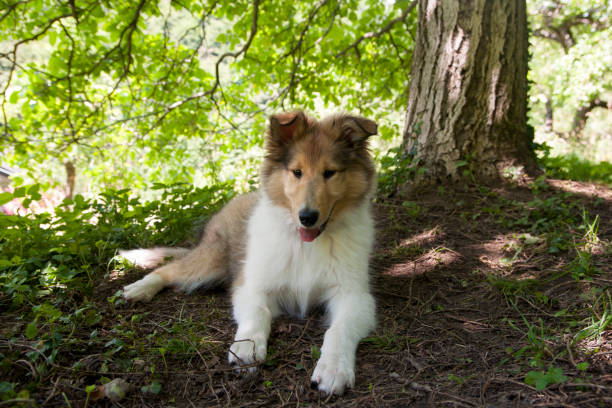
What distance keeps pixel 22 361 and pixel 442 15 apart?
16.5ft

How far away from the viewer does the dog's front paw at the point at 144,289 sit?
3.08m

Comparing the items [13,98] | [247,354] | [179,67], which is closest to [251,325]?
[247,354]

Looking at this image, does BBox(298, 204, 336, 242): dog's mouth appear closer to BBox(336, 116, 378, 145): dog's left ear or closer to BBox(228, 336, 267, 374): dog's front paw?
BBox(336, 116, 378, 145): dog's left ear

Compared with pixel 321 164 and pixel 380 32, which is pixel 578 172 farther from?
pixel 321 164

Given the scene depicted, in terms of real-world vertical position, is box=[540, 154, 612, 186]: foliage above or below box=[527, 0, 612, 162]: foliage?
below

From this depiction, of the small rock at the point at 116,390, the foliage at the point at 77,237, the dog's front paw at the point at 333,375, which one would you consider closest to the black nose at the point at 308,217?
the dog's front paw at the point at 333,375

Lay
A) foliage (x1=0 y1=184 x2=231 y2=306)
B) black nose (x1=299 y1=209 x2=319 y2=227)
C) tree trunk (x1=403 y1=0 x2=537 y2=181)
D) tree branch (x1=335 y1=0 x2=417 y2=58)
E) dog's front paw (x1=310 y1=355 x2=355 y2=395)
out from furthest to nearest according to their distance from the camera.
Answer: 1. tree branch (x1=335 y1=0 x2=417 y2=58)
2. tree trunk (x1=403 y1=0 x2=537 y2=181)
3. foliage (x1=0 y1=184 x2=231 y2=306)
4. black nose (x1=299 y1=209 x2=319 y2=227)
5. dog's front paw (x1=310 y1=355 x2=355 y2=395)

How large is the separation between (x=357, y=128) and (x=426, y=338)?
1.57 metres

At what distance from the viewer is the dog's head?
2.79 meters

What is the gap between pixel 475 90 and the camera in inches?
177

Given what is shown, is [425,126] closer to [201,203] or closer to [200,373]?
[201,203]

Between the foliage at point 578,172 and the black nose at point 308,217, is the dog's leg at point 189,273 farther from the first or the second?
the foliage at point 578,172

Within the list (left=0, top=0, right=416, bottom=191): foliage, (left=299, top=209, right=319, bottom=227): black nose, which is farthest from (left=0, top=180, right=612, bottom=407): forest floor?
(left=0, top=0, right=416, bottom=191): foliage

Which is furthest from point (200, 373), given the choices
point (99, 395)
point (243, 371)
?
point (99, 395)
